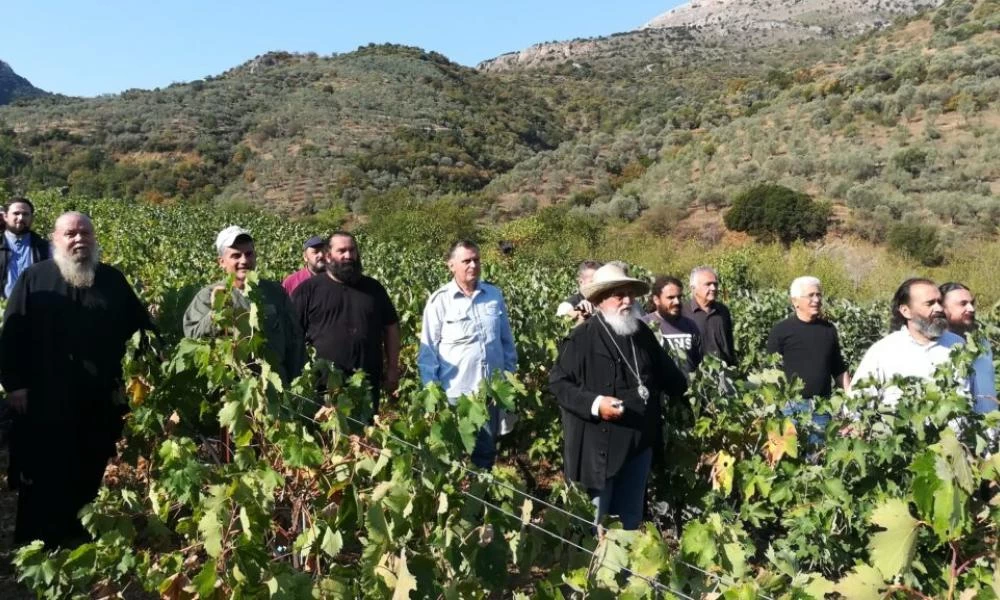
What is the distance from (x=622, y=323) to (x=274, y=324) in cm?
145

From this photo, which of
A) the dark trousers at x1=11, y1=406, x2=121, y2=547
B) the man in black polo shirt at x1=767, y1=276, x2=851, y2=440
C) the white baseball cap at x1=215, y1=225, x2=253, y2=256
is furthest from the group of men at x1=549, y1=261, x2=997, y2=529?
the dark trousers at x1=11, y1=406, x2=121, y2=547

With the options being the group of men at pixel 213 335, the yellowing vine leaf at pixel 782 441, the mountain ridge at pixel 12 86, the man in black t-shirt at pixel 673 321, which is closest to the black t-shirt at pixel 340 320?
the group of men at pixel 213 335

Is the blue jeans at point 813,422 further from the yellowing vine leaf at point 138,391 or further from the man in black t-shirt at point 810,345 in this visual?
the yellowing vine leaf at point 138,391

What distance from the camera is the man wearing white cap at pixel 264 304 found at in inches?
118

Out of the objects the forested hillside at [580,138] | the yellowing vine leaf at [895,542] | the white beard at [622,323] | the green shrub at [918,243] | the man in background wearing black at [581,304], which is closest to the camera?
the yellowing vine leaf at [895,542]

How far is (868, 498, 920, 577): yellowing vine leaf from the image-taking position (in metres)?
2.03

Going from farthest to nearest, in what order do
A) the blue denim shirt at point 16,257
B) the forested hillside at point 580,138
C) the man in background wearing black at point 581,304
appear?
the forested hillside at point 580,138
the blue denim shirt at point 16,257
the man in background wearing black at point 581,304

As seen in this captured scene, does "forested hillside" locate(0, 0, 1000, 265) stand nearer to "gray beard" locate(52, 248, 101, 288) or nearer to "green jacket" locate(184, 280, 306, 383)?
"green jacket" locate(184, 280, 306, 383)

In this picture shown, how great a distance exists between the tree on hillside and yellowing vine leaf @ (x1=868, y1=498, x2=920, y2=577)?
18.9 m

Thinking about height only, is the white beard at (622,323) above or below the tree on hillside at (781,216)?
above

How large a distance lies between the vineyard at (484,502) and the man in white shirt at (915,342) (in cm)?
30

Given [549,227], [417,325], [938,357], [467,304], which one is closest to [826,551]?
[938,357]

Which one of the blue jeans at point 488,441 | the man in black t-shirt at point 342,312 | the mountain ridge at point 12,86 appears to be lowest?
the blue jeans at point 488,441

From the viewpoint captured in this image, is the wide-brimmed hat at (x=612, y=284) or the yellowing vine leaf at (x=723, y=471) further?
the yellowing vine leaf at (x=723, y=471)
